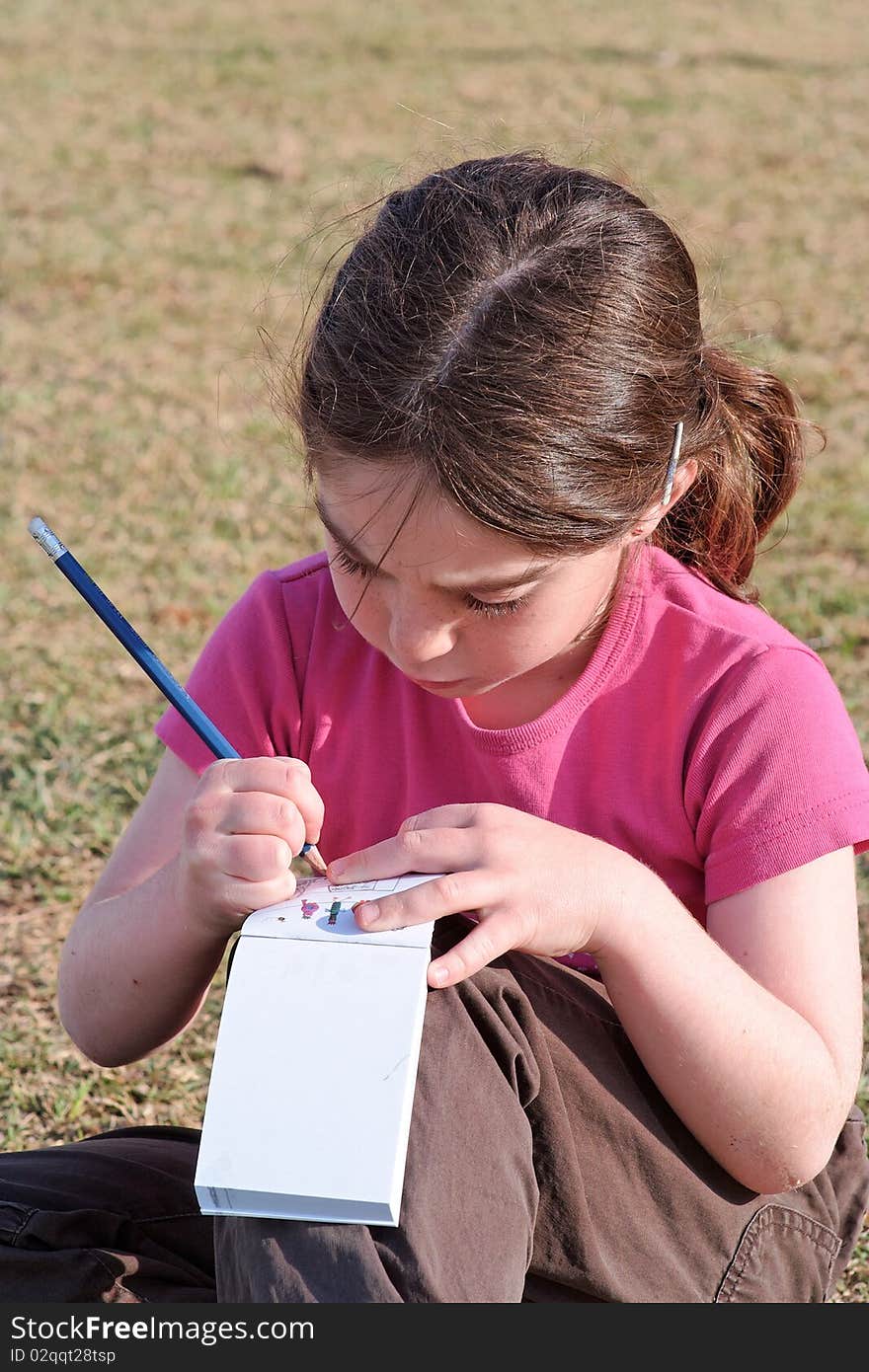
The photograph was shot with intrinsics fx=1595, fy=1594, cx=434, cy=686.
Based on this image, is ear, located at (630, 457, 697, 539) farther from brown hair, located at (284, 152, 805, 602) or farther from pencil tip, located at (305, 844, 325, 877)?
pencil tip, located at (305, 844, 325, 877)

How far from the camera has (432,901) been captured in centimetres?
143

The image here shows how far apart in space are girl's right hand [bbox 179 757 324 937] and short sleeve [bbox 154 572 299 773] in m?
0.36

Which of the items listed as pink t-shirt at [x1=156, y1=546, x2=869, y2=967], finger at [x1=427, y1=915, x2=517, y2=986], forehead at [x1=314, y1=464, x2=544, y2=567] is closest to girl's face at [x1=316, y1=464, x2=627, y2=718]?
forehead at [x1=314, y1=464, x2=544, y2=567]

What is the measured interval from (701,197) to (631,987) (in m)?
5.88

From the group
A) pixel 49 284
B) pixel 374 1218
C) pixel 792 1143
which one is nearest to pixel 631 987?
pixel 792 1143

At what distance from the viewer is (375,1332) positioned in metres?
1.32

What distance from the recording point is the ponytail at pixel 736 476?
190 cm

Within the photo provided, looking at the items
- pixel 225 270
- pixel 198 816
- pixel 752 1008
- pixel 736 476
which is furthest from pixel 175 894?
pixel 225 270

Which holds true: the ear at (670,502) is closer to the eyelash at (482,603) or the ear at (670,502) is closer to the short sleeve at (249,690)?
the eyelash at (482,603)

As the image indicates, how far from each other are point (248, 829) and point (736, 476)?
2.60ft

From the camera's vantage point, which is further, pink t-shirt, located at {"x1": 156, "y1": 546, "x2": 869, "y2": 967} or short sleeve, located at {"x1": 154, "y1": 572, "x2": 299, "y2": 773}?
short sleeve, located at {"x1": 154, "y1": 572, "x2": 299, "y2": 773}

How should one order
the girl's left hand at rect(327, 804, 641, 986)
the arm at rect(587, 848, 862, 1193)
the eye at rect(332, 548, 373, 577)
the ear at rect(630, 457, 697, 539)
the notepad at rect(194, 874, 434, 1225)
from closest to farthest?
the notepad at rect(194, 874, 434, 1225) < the girl's left hand at rect(327, 804, 641, 986) < the arm at rect(587, 848, 862, 1193) < the eye at rect(332, 548, 373, 577) < the ear at rect(630, 457, 697, 539)

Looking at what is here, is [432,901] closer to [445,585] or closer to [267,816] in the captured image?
[267,816]

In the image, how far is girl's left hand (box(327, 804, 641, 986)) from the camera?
1441mm
